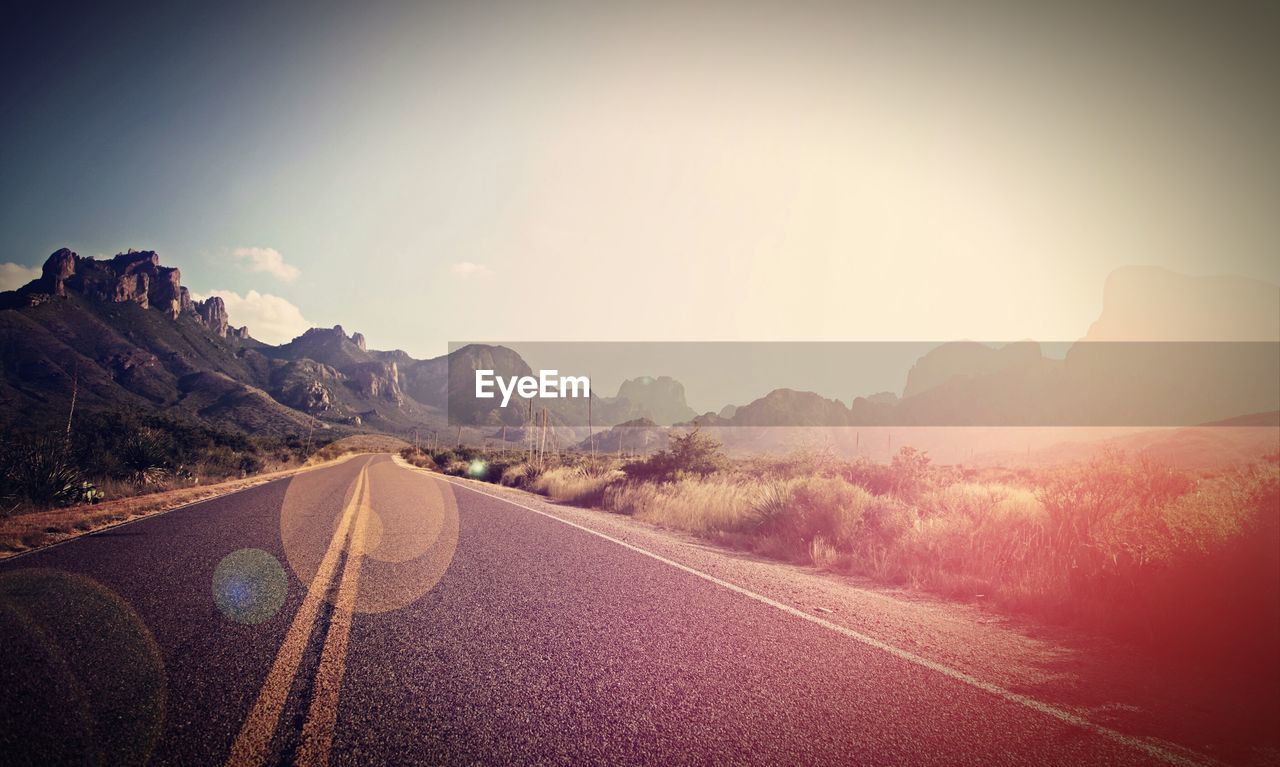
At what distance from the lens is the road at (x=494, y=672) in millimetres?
2082

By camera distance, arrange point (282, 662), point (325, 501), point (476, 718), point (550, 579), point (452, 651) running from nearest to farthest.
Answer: point (476, 718) → point (282, 662) → point (452, 651) → point (550, 579) → point (325, 501)

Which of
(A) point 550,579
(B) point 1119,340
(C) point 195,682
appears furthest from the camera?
(B) point 1119,340

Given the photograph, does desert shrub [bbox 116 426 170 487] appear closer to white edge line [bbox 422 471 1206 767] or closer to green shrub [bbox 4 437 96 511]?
green shrub [bbox 4 437 96 511]

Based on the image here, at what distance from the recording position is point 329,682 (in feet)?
8.29

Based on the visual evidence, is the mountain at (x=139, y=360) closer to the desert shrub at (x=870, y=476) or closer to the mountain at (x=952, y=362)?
the desert shrub at (x=870, y=476)

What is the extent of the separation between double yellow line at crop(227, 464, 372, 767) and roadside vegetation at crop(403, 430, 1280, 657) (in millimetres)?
6178

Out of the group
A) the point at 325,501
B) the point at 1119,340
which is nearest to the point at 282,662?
the point at 325,501

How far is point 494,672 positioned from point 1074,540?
693 centimetres

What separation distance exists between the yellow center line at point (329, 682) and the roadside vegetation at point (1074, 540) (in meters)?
6.13

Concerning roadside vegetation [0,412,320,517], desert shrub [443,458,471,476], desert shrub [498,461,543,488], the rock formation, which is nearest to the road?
roadside vegetation [0,412,320,517]

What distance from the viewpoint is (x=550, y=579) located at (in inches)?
191

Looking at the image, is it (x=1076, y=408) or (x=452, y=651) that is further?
(x=1076, y=408)

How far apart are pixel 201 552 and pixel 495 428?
426 feet

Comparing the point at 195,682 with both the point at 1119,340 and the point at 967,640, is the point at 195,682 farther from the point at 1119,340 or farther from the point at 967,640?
the point at 1119,340
